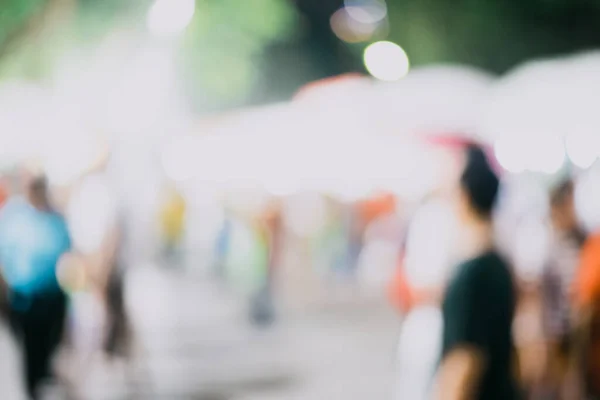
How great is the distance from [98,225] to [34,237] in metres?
0.15

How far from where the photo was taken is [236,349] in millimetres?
1974

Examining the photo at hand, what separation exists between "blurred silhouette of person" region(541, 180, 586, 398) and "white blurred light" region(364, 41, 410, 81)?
17.3 inches

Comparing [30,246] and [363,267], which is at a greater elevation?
[30,246]

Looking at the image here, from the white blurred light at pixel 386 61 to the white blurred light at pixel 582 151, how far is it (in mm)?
401

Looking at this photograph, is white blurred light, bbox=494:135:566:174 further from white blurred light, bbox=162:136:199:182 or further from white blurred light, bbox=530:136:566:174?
white blurred light, bbox=162:136:199:182

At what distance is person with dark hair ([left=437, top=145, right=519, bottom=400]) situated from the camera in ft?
4.72

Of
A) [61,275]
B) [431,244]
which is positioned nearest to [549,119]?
[431,244]

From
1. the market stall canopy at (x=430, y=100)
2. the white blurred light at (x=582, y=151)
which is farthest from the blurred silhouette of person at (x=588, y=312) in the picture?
the market stall canopy at (x=430, y=100)

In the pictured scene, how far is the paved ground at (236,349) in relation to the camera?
1819 mm

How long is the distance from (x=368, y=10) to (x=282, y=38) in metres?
0.23

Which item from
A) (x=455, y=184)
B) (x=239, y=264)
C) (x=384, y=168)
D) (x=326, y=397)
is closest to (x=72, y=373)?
(x=239, y=264)

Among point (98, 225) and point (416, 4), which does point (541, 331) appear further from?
point (98, 225)

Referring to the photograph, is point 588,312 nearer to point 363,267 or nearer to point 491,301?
point 491,301

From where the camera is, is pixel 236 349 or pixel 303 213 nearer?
pixel 303 213
